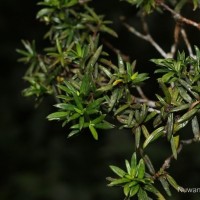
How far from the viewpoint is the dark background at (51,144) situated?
2693 millimetres

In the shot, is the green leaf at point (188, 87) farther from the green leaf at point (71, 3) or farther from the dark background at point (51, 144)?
the dark background at point (51, 144)

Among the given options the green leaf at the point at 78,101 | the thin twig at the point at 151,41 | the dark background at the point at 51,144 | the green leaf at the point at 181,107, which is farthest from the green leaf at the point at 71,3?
the dark background at the point at 51,144

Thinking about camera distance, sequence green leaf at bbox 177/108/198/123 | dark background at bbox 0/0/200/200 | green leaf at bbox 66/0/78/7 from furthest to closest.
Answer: dark background at bbox 0/0/200/200, green leaf at bbox 66/0/78/7, green leaf at bbox 177/108/198/123

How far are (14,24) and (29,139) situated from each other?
875 mm

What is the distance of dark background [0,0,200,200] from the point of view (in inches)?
106

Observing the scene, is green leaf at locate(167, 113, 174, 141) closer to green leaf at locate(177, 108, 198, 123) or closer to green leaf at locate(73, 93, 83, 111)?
green leaf at locate(177, 108, 198, 123)

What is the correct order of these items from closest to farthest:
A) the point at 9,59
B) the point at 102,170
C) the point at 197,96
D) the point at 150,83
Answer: the point at 197,96 → the point at 102,170 → the point at 150,83 → the point at 9,59

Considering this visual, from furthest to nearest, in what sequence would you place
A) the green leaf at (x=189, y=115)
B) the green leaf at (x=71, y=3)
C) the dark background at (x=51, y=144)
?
the dark background at (x=51, y=144) → the green leaf at (x=71, y=3) → the green leaf at (x=189, y=115)

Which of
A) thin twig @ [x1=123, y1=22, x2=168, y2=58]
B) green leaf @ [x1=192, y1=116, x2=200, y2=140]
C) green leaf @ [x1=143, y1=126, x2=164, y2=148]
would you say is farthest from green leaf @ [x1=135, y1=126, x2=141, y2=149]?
thin twig @ [x1=123, y1=22, x2=168, y2=58]

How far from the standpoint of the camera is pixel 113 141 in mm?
2807

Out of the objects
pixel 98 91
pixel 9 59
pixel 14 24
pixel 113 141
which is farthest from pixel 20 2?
pixel 98 91

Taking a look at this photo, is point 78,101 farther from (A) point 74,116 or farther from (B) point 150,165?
(B) point 150,165

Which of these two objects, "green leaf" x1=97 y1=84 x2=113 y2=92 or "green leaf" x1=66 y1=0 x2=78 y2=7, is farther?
"green leaf" x1=66 y1=0 x2=78 y2=7

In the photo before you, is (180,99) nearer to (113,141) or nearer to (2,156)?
(113,141)
